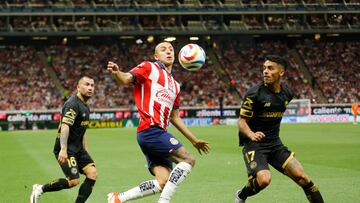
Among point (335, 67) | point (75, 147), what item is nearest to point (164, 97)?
point (75, 147)

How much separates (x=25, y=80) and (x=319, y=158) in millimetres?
42993

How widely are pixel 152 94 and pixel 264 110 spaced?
71.5 inches

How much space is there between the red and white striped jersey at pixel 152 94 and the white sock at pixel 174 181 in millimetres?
661

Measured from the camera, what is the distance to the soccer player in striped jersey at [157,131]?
9.24 meters

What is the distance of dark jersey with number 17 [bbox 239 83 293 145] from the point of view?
10078 mm

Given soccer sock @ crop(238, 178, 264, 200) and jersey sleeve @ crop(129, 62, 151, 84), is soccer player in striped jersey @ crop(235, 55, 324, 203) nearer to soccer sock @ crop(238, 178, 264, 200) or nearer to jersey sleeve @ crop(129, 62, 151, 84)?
soccer sock @ crop(238, 178, 264, 200)

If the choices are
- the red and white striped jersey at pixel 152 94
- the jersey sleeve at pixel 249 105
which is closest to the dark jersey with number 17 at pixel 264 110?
the jersey sleeve at pixel 249 105

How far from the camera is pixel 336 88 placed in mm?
63281

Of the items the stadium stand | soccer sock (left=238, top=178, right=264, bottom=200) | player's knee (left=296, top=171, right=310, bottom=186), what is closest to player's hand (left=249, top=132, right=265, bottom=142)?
soccer sock (left=238, top=178, right=264, bottom=200)

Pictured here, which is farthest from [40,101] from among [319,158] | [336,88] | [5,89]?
[319,158]

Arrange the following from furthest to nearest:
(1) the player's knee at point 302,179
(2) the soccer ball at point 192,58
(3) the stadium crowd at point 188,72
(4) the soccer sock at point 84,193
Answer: (3) the stadium crowd at point 188,72 < (4) the soccer sock at point 84,193 < (2) the soccer ball at point 192,58 < (1) the player's knee at point 302,179

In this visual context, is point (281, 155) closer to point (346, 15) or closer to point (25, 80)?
point (25, 80)

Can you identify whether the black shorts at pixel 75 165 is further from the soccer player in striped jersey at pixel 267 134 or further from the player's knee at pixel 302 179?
the player's knee at pixel 302 179

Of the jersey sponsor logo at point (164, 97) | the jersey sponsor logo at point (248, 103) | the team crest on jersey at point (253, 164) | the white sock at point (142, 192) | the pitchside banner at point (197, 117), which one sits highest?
the jersey sponsor logo at point (164, 97)
